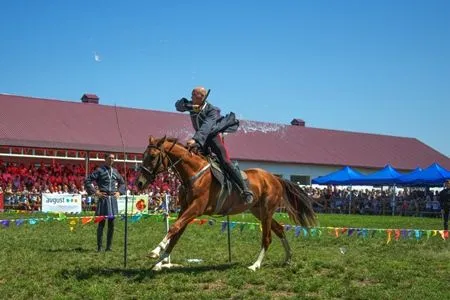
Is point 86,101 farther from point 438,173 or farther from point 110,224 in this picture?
point 110,224

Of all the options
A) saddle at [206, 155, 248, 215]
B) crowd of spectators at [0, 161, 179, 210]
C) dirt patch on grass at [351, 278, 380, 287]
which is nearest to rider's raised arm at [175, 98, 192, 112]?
saddle at [206, 155, 248, 215]

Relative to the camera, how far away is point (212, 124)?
9648 millimetres

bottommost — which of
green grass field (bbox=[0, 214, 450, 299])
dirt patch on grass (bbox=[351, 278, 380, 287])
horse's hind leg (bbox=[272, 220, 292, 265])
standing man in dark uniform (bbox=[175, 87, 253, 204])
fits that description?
dirt patch on grass (bbox=[351, 278, 380, 287])

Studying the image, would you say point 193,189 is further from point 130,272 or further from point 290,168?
point 290,168

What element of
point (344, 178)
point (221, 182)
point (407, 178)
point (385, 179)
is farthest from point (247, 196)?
point (344, 178)

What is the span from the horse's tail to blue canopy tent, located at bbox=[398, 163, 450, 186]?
25.5 meters

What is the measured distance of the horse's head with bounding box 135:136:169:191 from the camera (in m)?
9.15

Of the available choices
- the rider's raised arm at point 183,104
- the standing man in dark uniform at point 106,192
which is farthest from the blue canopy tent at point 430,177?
the rider's raised arm at point 183,104

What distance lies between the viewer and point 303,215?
1177cm

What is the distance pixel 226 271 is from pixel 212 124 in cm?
241

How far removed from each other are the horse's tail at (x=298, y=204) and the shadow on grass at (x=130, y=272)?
6.94 ft

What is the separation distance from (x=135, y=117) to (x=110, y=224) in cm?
3650

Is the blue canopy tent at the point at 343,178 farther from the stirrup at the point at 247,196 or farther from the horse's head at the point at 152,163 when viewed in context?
the horse's head at the point at 152,163

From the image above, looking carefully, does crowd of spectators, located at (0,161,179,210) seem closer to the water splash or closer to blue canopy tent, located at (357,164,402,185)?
blue canopy tent, located at (357,164,402,185)
